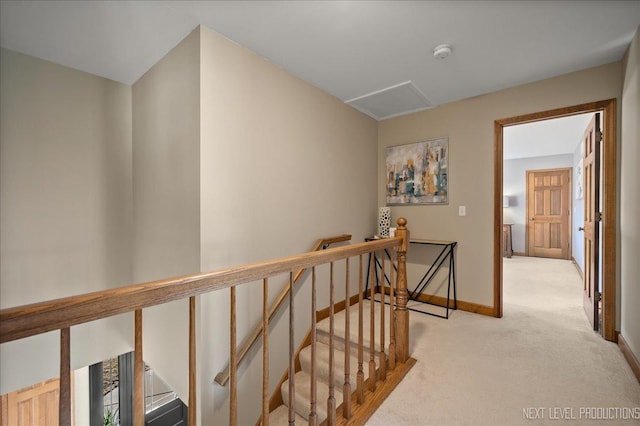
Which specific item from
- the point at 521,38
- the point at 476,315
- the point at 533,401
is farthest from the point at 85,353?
the point at 521,38

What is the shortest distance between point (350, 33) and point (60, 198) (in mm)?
2586

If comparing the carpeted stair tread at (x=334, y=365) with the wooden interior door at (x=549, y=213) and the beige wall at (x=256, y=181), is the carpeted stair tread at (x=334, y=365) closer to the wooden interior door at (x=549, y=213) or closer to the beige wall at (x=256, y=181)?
the beige wall at (x=256, y=181)

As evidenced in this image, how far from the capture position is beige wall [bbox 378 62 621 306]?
8.94 ft

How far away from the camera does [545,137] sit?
4805 millimetres

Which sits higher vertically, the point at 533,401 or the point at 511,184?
the point at 511,184

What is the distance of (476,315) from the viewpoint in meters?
2.94

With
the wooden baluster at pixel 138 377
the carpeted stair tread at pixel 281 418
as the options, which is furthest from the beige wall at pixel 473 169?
the wooden baluster at pixel 138 377

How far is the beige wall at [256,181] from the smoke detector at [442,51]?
3.62 feet

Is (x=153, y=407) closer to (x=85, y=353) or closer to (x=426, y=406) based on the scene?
(x=85, y=353)

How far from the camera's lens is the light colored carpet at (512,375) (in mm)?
1589

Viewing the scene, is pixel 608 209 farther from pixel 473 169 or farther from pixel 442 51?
pixel 442 51

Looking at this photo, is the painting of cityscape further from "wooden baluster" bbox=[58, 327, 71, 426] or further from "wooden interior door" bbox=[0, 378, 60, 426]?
"wooden interior door" bbox=[0, 378, 60, 426]

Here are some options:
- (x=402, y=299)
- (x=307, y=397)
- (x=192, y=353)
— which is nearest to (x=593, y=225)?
(x=402, y=299)

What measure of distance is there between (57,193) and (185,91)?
4.58ft
